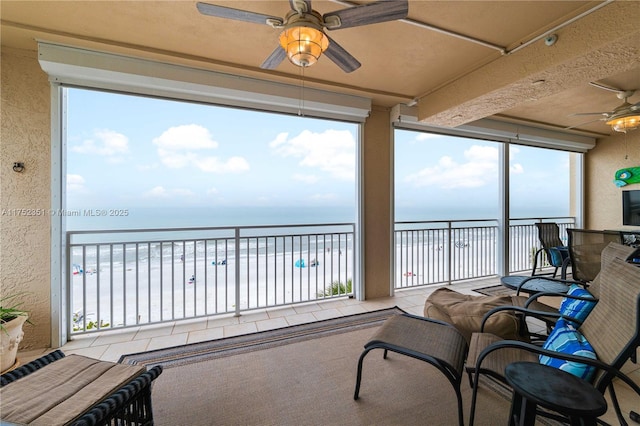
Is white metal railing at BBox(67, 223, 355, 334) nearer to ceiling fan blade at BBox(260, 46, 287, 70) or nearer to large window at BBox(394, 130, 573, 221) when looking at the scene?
ceiling fan blade at BBox(260, 46, 287, 70)

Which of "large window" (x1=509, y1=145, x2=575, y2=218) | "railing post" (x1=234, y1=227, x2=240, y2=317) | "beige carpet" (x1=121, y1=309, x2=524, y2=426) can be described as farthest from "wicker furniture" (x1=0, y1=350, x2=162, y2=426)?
"large window" (x1=509, y1=145, x2=575, y2=218)

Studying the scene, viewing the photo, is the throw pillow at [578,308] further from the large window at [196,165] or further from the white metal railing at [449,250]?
the large window at [196,165]

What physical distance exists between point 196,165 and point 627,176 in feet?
31.0

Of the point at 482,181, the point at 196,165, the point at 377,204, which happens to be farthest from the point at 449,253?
the point at 196,165

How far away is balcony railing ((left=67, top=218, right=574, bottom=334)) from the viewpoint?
2709 millimetres

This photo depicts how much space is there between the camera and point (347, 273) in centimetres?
387

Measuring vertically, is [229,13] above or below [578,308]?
above

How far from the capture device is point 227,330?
272 cm

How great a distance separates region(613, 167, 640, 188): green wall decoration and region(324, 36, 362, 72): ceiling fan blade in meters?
6.62

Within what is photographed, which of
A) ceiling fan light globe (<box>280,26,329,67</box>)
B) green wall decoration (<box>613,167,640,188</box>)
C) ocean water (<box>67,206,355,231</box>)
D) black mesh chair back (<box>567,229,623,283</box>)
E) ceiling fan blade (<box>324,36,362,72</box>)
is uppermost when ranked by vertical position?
ceiling fan blade (<box>324,36,362,72</box>)

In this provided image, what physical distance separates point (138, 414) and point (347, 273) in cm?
292

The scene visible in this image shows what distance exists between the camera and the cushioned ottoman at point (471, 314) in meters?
1.97

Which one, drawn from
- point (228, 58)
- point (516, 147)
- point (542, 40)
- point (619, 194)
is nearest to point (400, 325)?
point (542, 40)

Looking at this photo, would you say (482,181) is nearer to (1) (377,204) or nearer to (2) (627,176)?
(2) (627,176)
